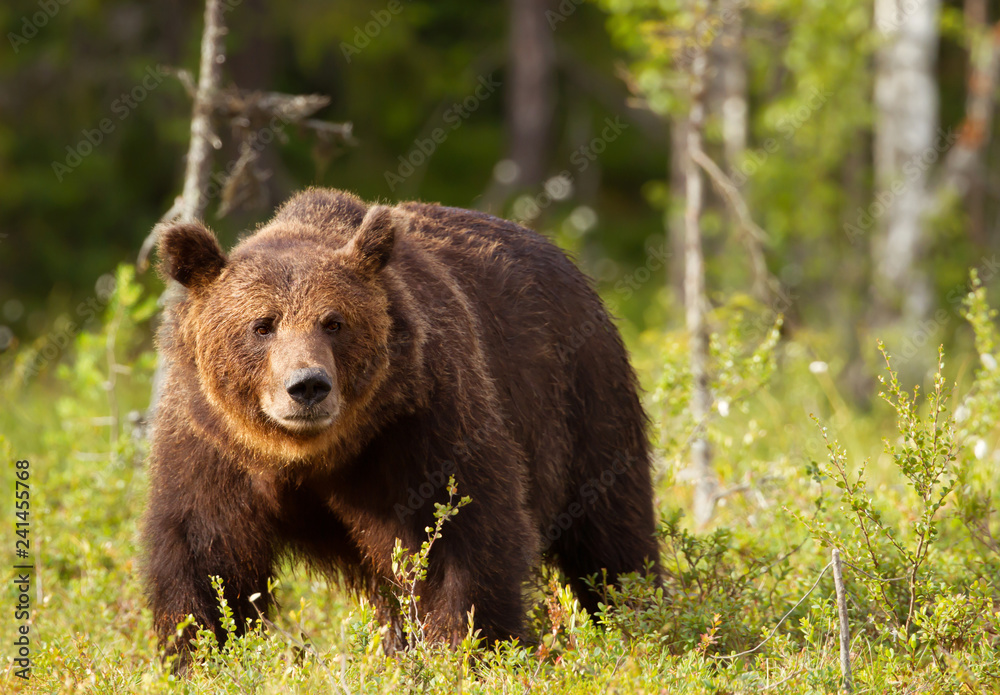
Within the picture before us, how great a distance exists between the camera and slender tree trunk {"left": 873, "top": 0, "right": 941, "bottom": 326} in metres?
10.9

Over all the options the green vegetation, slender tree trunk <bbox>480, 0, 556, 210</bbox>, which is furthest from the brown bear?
slender tree trunk <bbox>480, 0, 556, 210</bbox>

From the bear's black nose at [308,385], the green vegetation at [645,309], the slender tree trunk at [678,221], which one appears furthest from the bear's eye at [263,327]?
the slender tree trunk at [678,221]

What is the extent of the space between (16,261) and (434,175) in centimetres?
730

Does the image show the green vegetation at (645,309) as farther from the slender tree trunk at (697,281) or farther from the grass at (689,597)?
the slender tree trunk at (697,281)

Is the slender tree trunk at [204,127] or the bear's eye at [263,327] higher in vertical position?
the slender tree trunk at [204,127]

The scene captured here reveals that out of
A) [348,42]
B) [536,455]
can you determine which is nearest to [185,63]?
[348,42]

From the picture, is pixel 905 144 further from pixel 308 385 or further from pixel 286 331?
pixel 308 385

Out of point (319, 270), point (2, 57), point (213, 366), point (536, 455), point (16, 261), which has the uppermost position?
point (2, 57)

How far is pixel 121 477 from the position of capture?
21.1 feet

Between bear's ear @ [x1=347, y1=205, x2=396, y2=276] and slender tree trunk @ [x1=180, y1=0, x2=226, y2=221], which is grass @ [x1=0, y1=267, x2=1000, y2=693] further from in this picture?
bear's ear @ [x1=347, y1=205, x2=396, y2=276]

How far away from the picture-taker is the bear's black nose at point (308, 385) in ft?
12.4

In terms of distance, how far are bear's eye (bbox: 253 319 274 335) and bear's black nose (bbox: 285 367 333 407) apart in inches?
12.1

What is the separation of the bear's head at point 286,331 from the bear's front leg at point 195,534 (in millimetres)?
227

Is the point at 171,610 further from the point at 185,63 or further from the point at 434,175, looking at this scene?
the point at 434,175
